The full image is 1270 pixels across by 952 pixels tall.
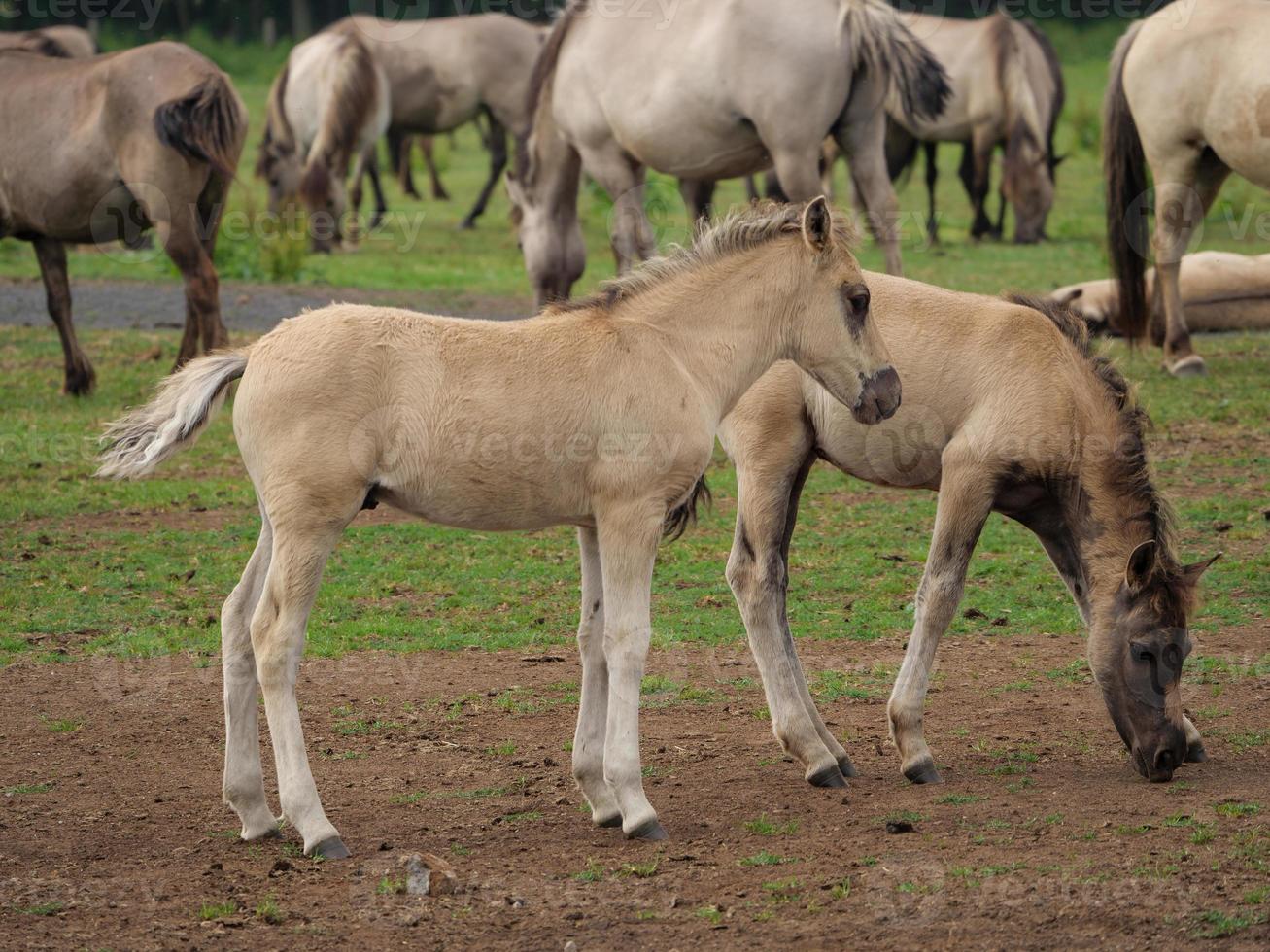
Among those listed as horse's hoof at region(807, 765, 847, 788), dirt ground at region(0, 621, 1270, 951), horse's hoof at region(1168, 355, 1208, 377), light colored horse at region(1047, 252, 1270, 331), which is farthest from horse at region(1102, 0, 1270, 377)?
horse's hoof at region(807, 765, 847, 788)

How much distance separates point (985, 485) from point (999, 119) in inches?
613

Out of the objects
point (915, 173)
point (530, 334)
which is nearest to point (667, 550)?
point (530, 334)

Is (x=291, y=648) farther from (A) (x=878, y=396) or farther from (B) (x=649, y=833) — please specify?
(A) (x=878, y=396)

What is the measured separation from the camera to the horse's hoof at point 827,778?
5832mm

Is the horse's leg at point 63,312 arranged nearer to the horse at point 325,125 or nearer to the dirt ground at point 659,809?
the dirt ground at point 659,809

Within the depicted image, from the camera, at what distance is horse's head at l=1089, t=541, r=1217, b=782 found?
5656mm

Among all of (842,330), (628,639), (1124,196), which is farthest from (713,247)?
(1124,196)

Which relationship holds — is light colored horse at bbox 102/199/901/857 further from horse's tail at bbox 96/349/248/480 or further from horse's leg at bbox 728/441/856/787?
horse's leg at bbox 728/441/856/787

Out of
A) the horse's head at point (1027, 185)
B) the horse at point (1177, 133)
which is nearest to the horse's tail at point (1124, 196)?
the horse at point (1177, 133)

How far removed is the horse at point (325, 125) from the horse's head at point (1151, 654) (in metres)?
15.0

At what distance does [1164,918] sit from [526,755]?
99.1 inches

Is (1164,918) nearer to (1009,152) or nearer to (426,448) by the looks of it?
(426,448)

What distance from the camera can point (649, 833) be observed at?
525cm
